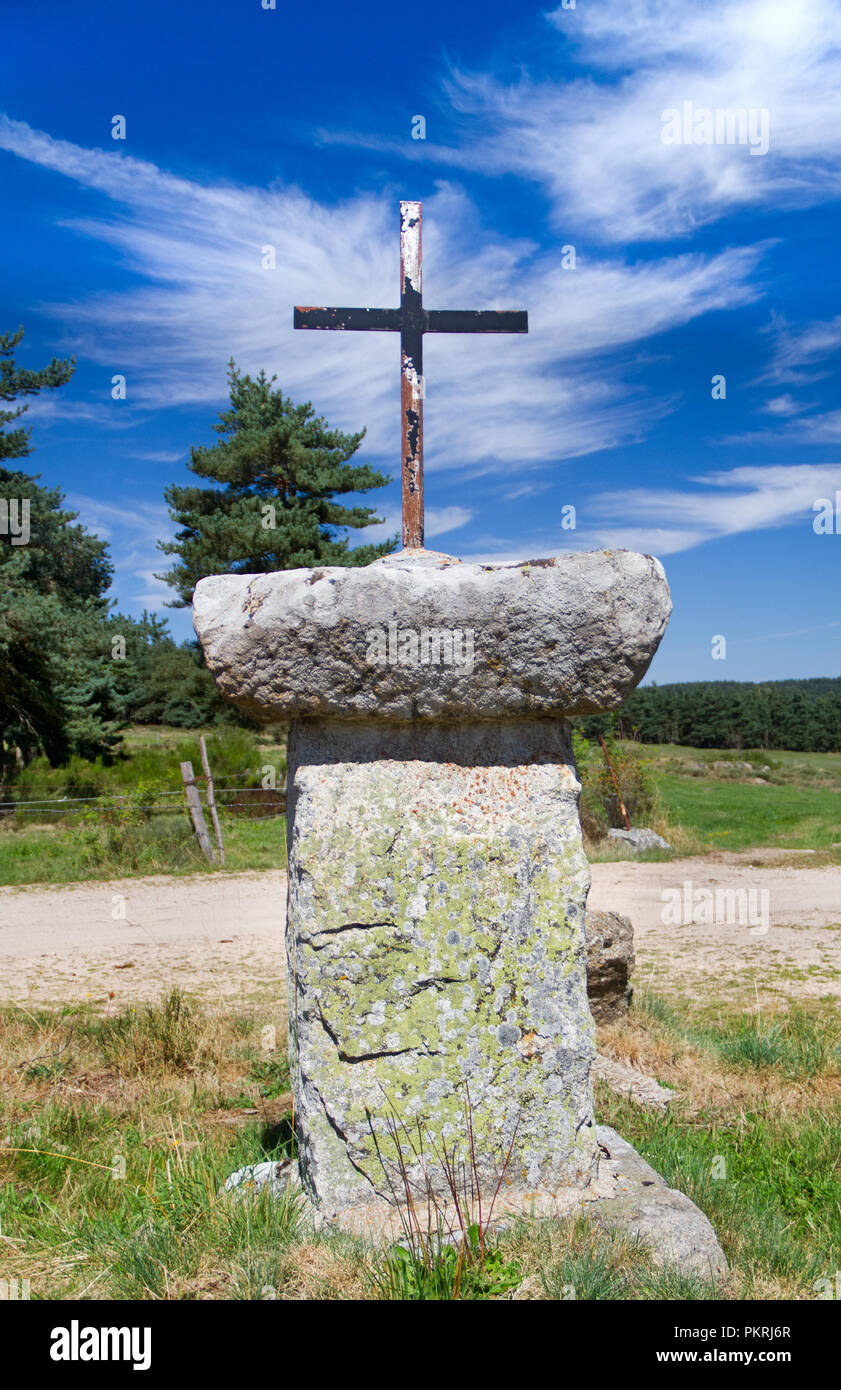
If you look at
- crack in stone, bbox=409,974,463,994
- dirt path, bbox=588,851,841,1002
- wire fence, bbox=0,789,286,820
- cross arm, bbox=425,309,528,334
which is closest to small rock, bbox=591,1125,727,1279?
crack in stone, bbox=409,974,463,994

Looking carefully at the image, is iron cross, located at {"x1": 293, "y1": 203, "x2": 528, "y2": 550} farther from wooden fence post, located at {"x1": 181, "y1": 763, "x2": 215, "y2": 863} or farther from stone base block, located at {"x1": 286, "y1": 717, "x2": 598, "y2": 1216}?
wooden fence post, located at {"x1": 181, "y1": 763, "x2": 215, "y2": 863}

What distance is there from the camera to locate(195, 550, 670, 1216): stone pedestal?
2379 mm

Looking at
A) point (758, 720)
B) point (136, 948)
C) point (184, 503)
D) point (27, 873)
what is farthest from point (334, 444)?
point (758, 720)

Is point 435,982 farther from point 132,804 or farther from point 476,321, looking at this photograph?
point 132,804

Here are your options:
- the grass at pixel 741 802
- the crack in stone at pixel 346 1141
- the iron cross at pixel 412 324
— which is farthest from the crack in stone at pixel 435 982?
the grass at pixel 741 802

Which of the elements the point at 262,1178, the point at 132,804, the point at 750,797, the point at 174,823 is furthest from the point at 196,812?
the point at 750,797

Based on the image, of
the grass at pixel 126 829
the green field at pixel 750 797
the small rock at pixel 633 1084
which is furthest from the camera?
the green field at pixel 750 797

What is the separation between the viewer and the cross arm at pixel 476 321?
3508 mm

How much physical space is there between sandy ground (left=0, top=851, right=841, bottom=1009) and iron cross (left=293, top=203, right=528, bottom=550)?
3902 millimetres

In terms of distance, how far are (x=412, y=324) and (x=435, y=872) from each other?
2131 mm

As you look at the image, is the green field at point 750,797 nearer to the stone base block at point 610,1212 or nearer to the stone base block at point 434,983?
the stone base block at point 610,1212

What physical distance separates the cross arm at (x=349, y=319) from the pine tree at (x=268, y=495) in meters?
14.7
